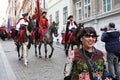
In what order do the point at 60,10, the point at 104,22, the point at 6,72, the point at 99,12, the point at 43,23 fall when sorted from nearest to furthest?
the point at 6,72 → the point at 43,23 → the point at 104,22 → the point at 99,12 → the point at 60,10

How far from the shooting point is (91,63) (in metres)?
4.43

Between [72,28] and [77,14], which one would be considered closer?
[72,28]

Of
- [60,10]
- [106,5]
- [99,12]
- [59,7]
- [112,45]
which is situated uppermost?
[59,7]

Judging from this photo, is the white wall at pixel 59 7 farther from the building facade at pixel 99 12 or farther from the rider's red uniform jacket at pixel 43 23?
the rider's red uniform jacket at pixel 43 23

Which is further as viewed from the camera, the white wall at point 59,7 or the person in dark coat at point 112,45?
the white wall at point 59,7

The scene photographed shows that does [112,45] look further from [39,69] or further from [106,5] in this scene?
[106,5]

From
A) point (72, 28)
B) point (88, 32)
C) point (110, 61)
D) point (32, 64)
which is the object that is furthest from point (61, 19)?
point (88, 32)

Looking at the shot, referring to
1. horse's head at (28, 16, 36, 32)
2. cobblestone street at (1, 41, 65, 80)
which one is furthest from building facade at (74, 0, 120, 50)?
horse's head at (28, 16, 36, 32)

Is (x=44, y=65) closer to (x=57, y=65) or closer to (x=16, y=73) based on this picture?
(x=57, y=65)

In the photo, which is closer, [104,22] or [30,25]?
[30,25]

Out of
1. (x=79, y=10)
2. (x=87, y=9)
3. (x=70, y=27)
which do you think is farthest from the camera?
(x=79, y=10)

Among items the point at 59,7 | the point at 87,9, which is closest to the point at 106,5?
the point at 87,9

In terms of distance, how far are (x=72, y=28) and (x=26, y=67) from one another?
4.07m

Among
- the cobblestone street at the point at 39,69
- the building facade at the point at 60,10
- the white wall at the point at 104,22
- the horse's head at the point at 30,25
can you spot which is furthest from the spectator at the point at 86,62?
the building facade at the point at 60,10
